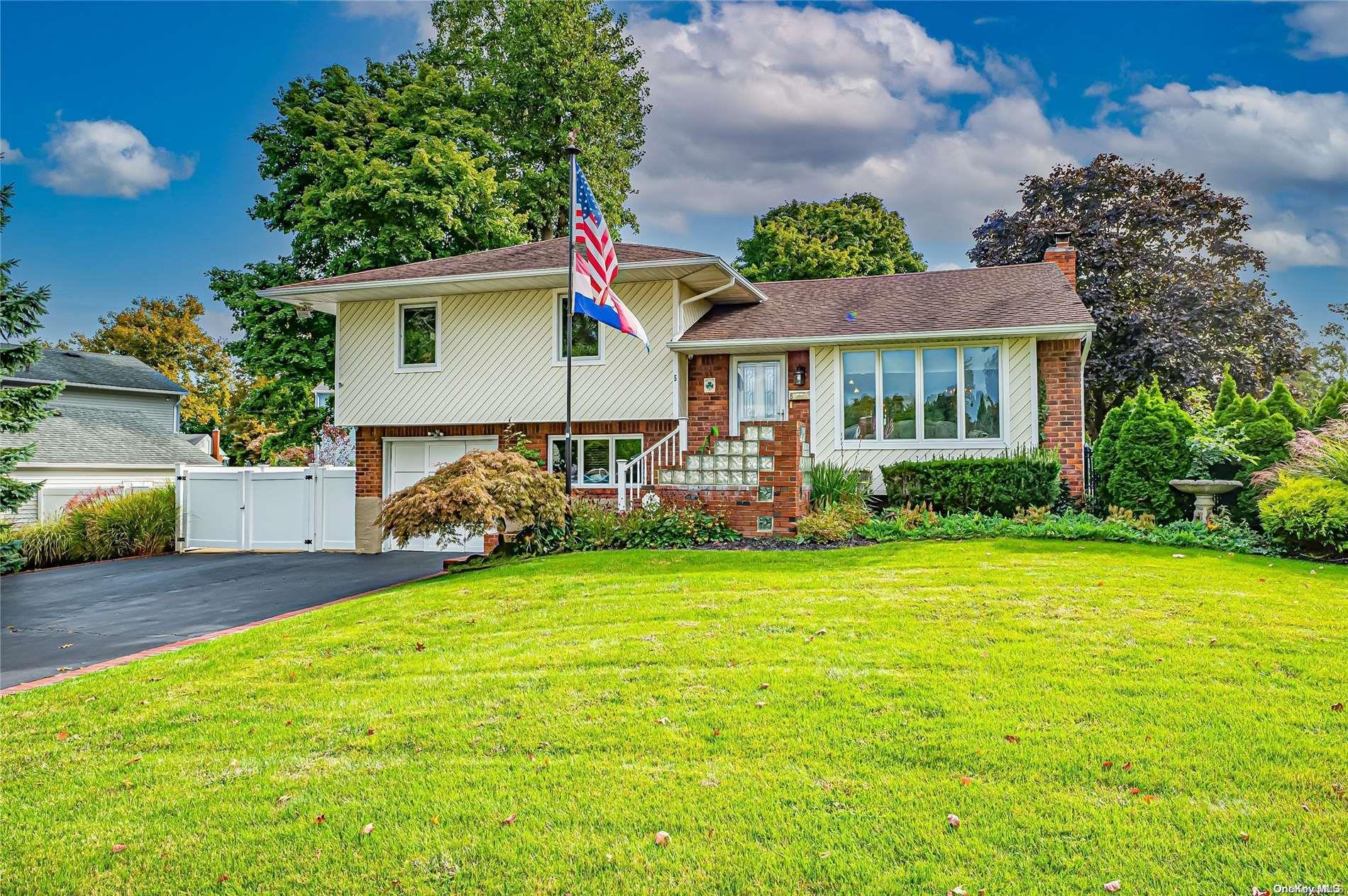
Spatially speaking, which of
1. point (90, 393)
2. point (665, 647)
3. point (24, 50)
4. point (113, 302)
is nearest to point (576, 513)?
point (665, 647)

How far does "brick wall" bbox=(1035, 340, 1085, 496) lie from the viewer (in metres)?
13.4

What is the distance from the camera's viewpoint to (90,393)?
26516 millimetres

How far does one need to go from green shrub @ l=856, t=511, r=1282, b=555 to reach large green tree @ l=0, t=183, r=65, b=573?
10853 mm

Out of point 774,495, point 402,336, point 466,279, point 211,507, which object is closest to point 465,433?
point 402,336

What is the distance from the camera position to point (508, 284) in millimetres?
15391

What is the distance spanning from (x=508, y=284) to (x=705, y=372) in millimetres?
4097

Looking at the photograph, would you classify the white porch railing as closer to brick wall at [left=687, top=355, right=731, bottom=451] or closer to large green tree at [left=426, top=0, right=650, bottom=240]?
brick wall at [left=687, top=355, right=731, bottom=451]

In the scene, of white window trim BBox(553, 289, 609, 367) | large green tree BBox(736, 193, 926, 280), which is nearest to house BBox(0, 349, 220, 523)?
white window trim BBox(553, 289, 609, 367)

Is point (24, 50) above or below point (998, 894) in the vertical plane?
above

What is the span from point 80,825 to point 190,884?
3.36 feet

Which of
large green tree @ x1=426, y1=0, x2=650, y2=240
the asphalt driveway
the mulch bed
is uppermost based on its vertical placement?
large green tree @ x1=426, y1=0, x2=650, y2=240

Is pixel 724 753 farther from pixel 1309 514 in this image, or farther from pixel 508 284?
pixel 508 284

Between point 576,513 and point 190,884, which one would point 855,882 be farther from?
point 576,513

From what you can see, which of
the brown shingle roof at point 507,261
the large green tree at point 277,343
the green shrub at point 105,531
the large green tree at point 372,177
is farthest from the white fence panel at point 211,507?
the large green tree at point 372,177
